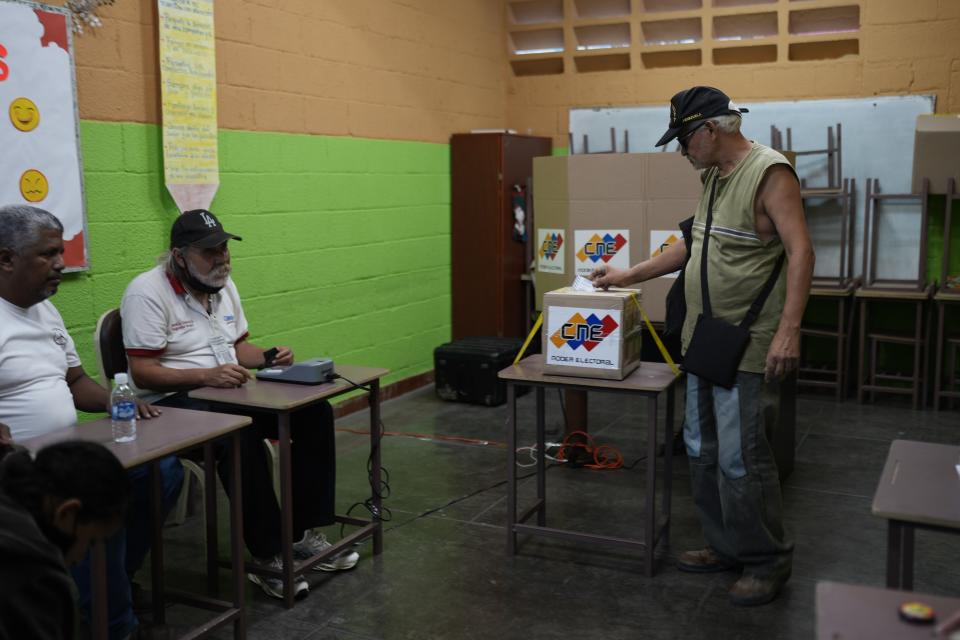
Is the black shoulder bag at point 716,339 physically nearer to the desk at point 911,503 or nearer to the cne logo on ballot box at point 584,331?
the cne logo on ballot box at point 584,331

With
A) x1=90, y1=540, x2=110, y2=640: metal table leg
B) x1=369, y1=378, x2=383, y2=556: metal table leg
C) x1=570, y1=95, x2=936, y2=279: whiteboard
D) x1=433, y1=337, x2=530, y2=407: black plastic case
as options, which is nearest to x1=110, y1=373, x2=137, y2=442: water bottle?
x1=90, y1=540, x2=110, y2=640: metal table leg

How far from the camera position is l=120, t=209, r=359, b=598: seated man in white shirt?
2.83 metres

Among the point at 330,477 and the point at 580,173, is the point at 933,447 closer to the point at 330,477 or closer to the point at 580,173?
the point at 330,477

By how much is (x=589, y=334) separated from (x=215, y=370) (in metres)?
1.19

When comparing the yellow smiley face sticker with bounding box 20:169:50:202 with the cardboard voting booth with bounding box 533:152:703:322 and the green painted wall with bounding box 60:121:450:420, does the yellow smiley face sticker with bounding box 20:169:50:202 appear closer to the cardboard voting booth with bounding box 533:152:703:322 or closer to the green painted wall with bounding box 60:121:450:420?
the green painted wall with bounding box 60:121:450:420

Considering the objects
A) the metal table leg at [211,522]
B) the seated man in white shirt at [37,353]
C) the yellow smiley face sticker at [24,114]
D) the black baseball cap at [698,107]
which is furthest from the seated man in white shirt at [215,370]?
the black baseball cap at [698,107]

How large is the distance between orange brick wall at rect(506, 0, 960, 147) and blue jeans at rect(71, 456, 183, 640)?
4.44m

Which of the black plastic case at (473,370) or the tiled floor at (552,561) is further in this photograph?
the black plastic case at (473,370)

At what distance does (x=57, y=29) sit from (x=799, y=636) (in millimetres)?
3122

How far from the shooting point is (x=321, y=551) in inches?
119

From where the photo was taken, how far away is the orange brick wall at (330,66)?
350 cm

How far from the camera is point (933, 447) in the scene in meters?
2.02

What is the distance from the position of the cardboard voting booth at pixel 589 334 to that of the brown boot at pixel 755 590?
74cm

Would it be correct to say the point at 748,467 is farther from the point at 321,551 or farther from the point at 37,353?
the point at 37,353
